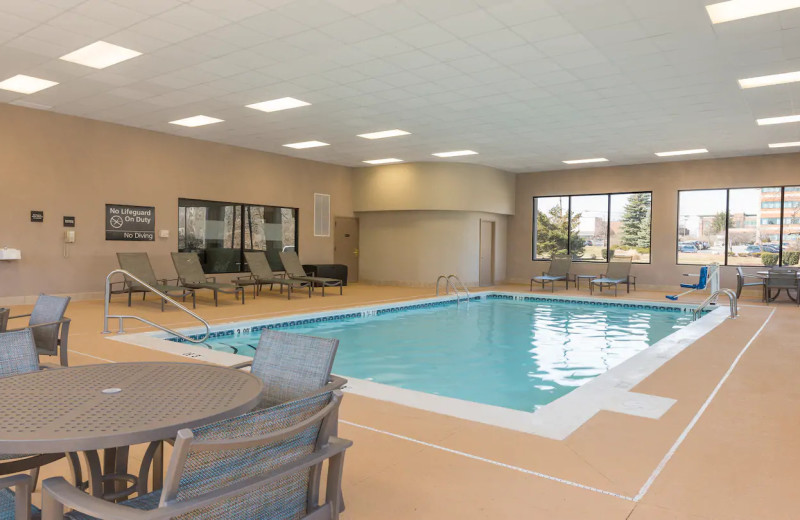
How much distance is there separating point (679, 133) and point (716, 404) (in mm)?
7925

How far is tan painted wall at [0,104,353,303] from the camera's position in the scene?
910 centimetres

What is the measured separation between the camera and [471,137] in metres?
11.0

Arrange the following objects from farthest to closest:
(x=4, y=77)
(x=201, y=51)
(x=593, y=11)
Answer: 1. (x=4, y=77)
2. (x=201, y=51)
3. (x=593, y=11)

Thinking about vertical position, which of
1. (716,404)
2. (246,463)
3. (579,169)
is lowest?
(716,404)

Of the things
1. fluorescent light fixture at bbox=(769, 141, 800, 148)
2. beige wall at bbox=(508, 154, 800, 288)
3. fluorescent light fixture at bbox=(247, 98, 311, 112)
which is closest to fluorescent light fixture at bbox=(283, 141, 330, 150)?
fluorescent light fixture at bbox=(247, 98, 311, 112)

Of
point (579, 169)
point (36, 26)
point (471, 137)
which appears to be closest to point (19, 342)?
point (36, 26)

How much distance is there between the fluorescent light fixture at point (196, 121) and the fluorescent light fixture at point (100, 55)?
9.33 feet

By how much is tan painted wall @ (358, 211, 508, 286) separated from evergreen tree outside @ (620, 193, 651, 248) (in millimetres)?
3783

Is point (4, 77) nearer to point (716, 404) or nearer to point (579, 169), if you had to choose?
point (716, 404)

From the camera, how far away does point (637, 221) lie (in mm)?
14664

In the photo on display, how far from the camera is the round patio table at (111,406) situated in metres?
1.47

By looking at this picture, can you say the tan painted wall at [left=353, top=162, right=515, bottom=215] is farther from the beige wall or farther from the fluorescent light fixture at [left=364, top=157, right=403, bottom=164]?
the beige wall

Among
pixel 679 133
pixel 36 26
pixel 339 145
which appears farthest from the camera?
pixel 339 145

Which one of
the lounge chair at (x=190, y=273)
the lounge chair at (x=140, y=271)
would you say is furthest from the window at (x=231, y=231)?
the lounge chair at (x=140, y=271)
